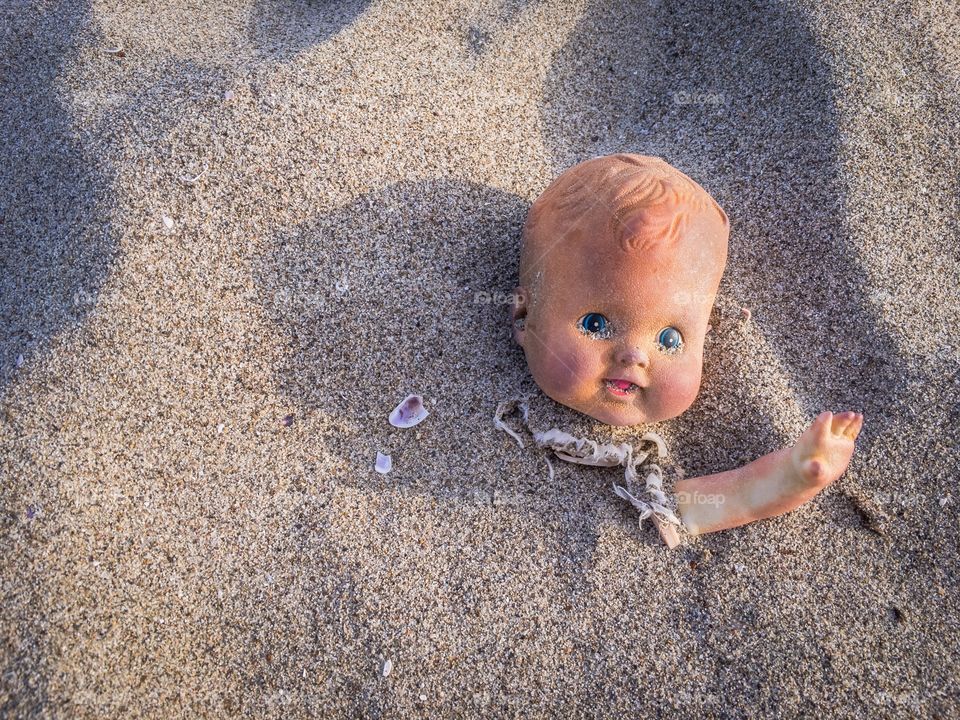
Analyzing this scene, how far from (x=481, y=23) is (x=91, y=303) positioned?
201 cm

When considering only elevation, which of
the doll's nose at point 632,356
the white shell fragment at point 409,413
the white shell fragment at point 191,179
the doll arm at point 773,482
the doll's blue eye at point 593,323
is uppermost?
the doll's blue eye at point 593,323

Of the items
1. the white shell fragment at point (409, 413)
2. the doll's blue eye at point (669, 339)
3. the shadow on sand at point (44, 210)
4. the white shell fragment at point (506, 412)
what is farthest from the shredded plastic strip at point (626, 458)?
the shadow on sand at point (44, 210)

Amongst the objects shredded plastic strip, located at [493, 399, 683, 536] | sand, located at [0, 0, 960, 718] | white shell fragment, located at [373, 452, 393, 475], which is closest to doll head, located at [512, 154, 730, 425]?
shredded plastic strip, located at [493, 399, 683, 536]

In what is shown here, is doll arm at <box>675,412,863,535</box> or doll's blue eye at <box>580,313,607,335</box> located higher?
doll's blue eye at <box>580,313,607,335</box>

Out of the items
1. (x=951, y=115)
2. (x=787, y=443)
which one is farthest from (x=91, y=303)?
(x=951, y=115)

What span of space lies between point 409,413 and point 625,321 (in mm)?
756

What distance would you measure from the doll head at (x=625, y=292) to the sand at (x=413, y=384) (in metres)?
0.25

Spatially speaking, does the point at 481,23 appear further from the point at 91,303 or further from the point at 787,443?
the point at 787,443

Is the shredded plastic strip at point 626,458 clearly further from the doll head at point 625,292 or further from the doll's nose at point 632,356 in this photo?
the doll's nose at point 632,356

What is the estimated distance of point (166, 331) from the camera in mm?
2057

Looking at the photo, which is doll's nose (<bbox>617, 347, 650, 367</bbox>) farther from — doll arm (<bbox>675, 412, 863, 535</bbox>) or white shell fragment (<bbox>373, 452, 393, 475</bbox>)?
white shell fragment (<bbox>373, 452, 393, 475</bbox>)

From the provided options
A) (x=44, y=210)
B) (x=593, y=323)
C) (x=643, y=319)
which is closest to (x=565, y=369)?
(x=593, y=323)

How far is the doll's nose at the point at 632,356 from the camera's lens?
5.91ft

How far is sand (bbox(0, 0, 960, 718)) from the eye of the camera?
1.79m
